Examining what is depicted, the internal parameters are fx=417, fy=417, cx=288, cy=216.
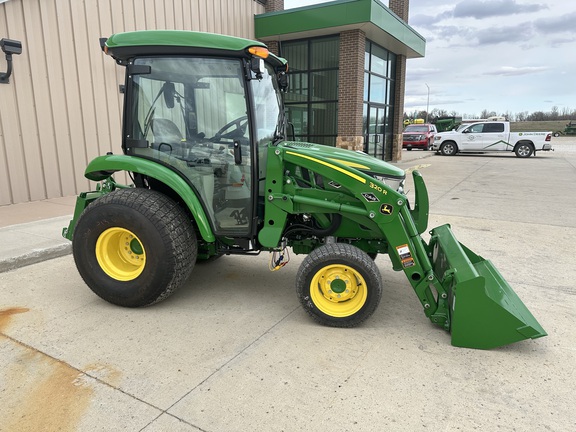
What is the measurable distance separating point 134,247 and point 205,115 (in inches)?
53.0

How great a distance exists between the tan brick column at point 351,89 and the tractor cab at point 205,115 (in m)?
10.6

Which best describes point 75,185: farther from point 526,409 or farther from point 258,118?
point 526,409

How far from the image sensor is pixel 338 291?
3355 millimetres

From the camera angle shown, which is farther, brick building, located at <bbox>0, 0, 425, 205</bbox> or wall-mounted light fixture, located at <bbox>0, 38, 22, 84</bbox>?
brick building, located at <bbox>0, 0, 425, 205</bbox>

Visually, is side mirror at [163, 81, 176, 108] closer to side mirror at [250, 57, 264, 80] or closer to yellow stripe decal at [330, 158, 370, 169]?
side mirror at [250, 57, 264, 80]

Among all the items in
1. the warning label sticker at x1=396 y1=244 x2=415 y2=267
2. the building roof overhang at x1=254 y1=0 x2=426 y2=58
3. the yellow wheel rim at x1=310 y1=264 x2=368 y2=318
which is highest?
the building roof overhang at x1=254 y1=0 x2=426 y2=58

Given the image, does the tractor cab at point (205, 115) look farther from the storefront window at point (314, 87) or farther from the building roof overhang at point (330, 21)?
the storefront window at point (314, 87)

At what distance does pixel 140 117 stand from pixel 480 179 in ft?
39.0

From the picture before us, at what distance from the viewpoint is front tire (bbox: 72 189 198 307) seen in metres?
3.41

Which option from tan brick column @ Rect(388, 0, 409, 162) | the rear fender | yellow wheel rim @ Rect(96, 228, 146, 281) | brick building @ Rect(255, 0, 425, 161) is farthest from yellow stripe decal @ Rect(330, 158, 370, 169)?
tan brick column @ Rect(388, 0, 409, 162)

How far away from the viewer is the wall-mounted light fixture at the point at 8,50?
681 centimetres

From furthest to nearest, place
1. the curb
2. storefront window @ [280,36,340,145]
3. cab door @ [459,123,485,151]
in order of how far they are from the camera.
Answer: cab door @ [459,123,485,151]
storefront window @ [280,36,340,145]
the curb

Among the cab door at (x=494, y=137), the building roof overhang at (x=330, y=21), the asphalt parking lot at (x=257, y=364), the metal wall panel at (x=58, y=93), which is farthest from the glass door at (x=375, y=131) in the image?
the asphalt parking lot at (x=257, y=364)

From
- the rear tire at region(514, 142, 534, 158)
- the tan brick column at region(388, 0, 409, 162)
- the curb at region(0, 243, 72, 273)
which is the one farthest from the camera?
the rear tire at region(514, 142, 534, 158)
